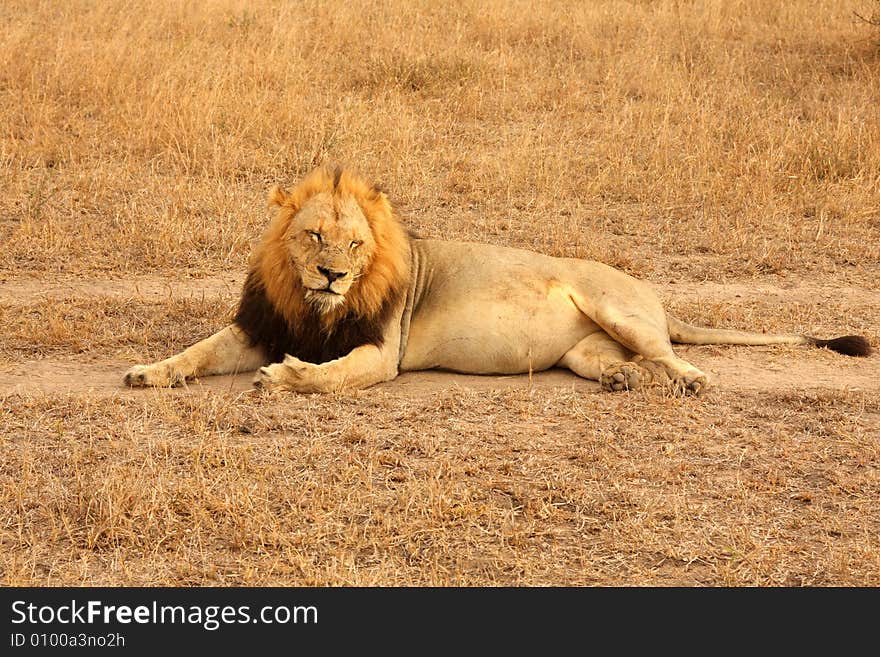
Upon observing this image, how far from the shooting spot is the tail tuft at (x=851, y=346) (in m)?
5.91

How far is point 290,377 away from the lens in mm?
4996

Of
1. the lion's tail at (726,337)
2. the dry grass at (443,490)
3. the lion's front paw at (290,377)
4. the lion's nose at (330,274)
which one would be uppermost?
the lion's nose at (330,274)

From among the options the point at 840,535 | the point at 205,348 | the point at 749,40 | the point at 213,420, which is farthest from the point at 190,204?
the point at 749,40

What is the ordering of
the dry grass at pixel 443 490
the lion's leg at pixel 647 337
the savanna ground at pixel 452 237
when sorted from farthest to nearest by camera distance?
1. the lion's leg at pixel 647 337
2. the savanna ground at pixel 452 237
3. the dry grass at pixel 443 490

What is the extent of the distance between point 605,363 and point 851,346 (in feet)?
4.09

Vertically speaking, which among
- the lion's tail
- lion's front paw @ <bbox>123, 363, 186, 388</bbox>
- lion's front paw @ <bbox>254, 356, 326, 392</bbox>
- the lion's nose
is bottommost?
lion's front paw @ <bbox>123, 363, 186, 388</bbox>

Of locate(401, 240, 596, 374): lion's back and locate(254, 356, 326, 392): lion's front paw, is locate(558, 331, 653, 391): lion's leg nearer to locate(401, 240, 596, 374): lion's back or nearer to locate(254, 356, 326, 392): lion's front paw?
locate(401, 240, 596, 374): lion's back

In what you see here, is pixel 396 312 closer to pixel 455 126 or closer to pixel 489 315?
pixel 489 315

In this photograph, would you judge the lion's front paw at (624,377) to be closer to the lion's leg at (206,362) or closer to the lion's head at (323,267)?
the lion's head at (323,267)

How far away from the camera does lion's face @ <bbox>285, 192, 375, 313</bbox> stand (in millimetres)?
5098

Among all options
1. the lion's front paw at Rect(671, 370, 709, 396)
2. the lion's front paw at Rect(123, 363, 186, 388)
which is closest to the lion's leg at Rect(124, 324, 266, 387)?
the lion's front paw at Rect(123, 363, 186, 388)

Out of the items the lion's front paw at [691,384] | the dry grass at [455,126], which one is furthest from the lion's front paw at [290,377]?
the dry grass at [455,126]

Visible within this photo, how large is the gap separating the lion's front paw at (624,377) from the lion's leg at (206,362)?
142cm

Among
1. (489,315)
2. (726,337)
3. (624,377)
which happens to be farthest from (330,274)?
(726,337)
